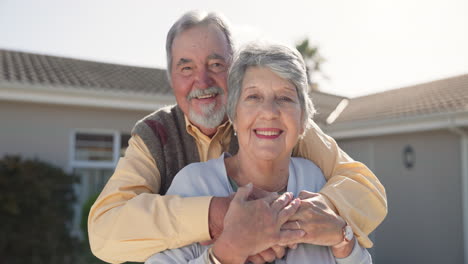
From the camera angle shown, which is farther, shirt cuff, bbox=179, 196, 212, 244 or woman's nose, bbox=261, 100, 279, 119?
woman's nose, bbox=261, 100, 279, 119

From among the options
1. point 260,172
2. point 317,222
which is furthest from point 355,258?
point 260,172

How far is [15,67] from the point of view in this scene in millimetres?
8961

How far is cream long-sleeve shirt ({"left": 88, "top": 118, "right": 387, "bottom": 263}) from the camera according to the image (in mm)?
1647

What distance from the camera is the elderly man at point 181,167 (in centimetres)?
165

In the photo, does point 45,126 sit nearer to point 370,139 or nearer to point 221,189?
point 370,139

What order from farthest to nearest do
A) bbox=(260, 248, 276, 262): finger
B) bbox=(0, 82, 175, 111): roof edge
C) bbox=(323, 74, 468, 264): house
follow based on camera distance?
bbox=(323, 74, 468, 264): house
bbox=(0, 82, 175, 111): roof edge
bbox=(260, 248, 276, 262): finger

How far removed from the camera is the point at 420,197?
331 inches

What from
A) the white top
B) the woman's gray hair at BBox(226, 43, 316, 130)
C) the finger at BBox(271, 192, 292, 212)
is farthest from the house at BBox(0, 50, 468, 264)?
the finger at BBox(271, 192, 292, 212)

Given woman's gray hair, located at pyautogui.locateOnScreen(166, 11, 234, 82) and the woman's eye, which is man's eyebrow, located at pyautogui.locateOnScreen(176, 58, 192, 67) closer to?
woman's gray hair, located at pyautogui.locateOnScreen(166, 11, 234, 82)

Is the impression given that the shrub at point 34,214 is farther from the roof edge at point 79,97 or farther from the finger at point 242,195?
the finger at point 242,195

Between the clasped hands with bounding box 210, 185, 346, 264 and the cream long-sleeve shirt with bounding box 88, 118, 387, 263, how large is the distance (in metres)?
0.10

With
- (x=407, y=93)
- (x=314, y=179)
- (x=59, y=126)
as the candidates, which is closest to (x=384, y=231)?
(x=407, y=93)

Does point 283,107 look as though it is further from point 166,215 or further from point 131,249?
point 131,249

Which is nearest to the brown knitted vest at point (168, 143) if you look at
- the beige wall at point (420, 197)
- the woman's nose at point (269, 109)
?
the woman's nose at point (269, 109)
